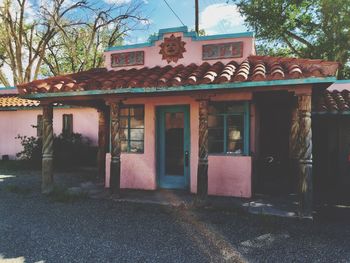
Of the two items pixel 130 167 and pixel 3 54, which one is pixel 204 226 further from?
pixel 3 54

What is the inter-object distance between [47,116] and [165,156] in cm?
306

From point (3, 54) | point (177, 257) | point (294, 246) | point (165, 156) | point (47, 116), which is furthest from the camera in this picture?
point (3, 54)

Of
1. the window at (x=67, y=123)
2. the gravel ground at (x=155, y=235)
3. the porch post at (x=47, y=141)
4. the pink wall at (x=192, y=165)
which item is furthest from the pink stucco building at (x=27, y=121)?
the gravel ground at (x=155, y=235)

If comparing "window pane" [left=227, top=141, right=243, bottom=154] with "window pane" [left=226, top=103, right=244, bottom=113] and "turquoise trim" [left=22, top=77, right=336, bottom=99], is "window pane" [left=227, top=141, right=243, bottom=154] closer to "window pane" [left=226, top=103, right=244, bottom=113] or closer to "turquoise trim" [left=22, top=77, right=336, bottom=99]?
"window pane" [left=226, top=103, right=244, bottom=113]

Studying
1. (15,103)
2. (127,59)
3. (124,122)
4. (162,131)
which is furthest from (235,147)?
(15,103)

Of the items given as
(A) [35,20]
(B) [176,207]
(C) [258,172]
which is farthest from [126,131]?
(A) [35,20]

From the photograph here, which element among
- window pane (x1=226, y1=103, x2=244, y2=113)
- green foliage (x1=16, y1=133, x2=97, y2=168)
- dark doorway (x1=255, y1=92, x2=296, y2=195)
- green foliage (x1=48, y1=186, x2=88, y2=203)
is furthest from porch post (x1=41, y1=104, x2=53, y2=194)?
dark doorway (x1=255, y1=92, x2=296, y2=195)

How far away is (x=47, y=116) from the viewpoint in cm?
713

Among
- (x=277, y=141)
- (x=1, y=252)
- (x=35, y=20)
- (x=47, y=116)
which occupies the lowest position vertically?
(x=1, y=252)

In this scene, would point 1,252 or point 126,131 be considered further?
point 126,131

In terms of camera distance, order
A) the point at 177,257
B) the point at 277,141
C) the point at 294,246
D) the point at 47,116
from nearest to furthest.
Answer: the point at 177,257, the point at 294,246, the point at 47,116, the point at 277,141

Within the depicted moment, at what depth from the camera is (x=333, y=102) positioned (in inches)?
306

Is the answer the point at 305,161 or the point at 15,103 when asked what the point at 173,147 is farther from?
the point at 15,103

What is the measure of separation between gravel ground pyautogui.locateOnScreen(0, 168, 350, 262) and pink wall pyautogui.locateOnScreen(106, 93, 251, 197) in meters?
1.35
